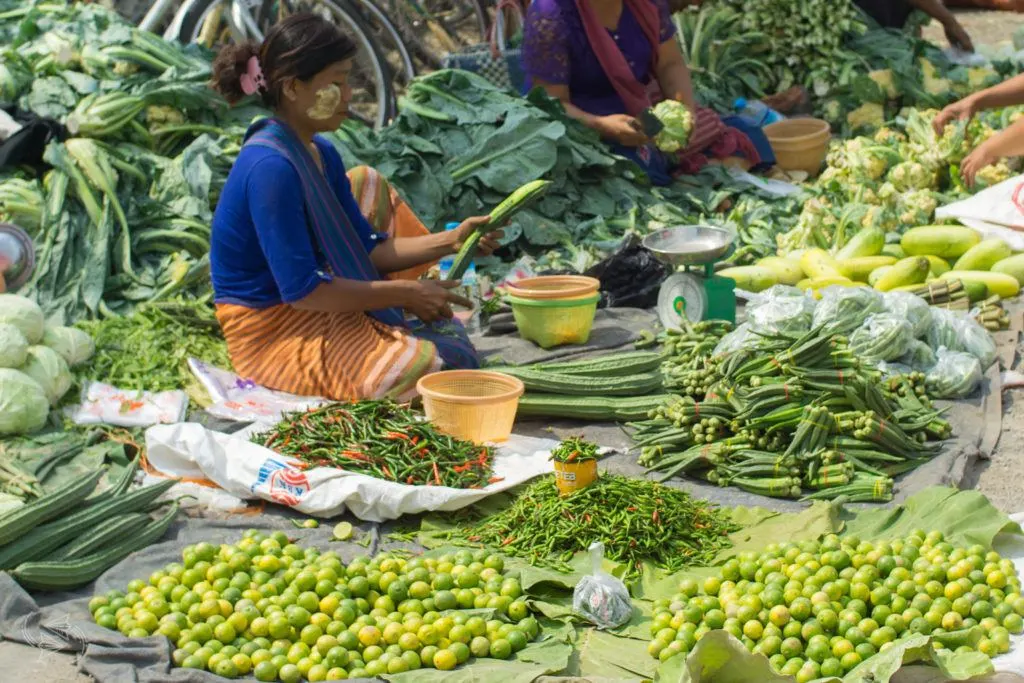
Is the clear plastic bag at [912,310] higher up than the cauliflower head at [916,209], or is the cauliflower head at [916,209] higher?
the clear plastic bag at [912,310]

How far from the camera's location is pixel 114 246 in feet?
21.4

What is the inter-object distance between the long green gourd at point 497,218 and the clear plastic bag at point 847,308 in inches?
51.3

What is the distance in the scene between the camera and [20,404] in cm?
484

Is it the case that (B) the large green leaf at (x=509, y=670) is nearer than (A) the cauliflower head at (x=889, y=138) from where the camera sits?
Yes

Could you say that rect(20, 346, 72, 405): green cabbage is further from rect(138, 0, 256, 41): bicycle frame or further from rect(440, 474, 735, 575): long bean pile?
rect(138, 0, 256, 41): bicycle frame

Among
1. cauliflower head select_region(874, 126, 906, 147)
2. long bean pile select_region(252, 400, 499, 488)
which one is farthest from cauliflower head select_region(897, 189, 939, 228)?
long bean pile select_region(252, 400, 499, 488)

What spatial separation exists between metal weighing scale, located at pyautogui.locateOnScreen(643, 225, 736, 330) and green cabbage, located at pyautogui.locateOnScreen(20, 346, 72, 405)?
264 cm

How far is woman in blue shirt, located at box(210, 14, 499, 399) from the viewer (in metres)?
4.88

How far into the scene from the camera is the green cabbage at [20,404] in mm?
4809

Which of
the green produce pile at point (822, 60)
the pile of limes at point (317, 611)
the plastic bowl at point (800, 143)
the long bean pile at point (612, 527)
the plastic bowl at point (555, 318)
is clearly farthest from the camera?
the green produce pile at point (822, 60)

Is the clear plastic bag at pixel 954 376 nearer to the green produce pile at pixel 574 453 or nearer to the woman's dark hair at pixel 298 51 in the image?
the green produce pile at pixel 574 453

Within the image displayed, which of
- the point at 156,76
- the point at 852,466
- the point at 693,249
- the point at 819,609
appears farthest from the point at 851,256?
the point at 156,76

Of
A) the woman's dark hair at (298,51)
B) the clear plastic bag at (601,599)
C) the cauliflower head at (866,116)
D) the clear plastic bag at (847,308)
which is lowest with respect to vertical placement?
the cauliflower head at (866,116)

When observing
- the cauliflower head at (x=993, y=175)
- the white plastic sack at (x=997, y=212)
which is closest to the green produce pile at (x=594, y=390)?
the white plastic sack at (x=997, y=212)
